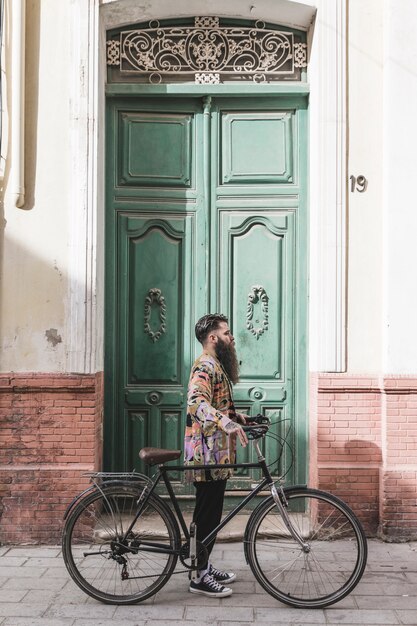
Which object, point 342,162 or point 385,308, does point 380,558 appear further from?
point 342,162

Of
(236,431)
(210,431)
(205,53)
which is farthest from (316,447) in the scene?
(205,53)

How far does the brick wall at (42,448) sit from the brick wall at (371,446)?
1945 mm

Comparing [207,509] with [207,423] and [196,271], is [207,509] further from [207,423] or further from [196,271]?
[196,271]

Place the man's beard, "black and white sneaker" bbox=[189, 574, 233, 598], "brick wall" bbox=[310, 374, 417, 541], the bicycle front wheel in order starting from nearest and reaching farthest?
the bicycle front wheel → "black and white sneaker" bbox=[189, 574, 233, 598] → the man's beard → "brick wall" bbox=[310, 374, 417, 541]

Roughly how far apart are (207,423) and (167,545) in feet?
2.66

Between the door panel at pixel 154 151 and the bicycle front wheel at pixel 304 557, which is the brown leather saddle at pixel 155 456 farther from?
the door panel at pixel 154 151

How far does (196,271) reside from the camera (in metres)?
7.69

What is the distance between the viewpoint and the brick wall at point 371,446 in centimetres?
709

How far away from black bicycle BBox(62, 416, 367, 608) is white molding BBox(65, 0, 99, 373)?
1873 millimetres

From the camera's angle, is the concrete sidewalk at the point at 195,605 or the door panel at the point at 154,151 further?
the door panel at the point at 154,151

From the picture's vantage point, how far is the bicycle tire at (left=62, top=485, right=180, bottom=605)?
17.9 ft

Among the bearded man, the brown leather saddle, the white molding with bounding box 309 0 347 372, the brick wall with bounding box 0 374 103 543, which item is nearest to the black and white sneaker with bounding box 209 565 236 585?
the bearded man

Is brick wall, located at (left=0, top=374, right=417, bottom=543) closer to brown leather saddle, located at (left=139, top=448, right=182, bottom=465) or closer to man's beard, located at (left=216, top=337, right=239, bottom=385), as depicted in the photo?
man's beard, located at (left=216, top=337, right=239, bottom=385)

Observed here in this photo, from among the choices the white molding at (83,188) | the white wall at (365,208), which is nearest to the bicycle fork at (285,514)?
the white wall at (365,208)
